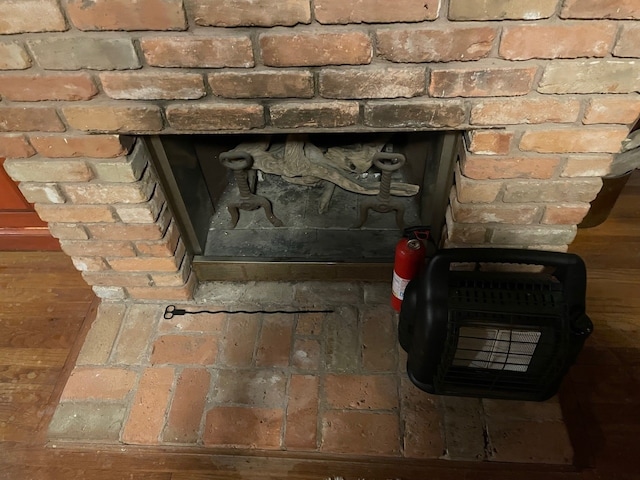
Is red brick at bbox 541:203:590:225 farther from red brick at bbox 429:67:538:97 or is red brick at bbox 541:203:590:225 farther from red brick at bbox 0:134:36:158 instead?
red brick at bbox 0:134:36:158

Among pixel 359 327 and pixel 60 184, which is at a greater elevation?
pixel 60 184

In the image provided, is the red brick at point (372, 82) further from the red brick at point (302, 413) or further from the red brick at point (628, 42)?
the red brick at point (302, 413)

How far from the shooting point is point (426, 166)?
155 centimetres

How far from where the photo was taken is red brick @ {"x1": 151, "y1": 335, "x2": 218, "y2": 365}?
1.58m

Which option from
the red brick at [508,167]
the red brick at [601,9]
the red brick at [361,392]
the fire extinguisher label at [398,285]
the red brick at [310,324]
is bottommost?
the red brick at [361,392]

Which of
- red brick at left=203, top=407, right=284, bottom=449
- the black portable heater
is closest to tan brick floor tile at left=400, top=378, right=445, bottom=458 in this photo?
the black portable heater

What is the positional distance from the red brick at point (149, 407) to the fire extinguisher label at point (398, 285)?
78 cm

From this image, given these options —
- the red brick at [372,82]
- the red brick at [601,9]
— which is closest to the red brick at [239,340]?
the red brick at [372,82]

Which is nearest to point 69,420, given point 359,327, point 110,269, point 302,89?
point 110,269

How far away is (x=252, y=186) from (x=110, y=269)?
56cm

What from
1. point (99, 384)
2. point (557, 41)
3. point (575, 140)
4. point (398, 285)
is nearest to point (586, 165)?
point (575, 140)

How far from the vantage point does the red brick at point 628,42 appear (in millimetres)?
956

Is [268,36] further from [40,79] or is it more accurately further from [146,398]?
[146,398]

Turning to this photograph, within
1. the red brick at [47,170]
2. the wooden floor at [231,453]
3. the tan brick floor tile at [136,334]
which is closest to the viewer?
the red brick at [47,170]
